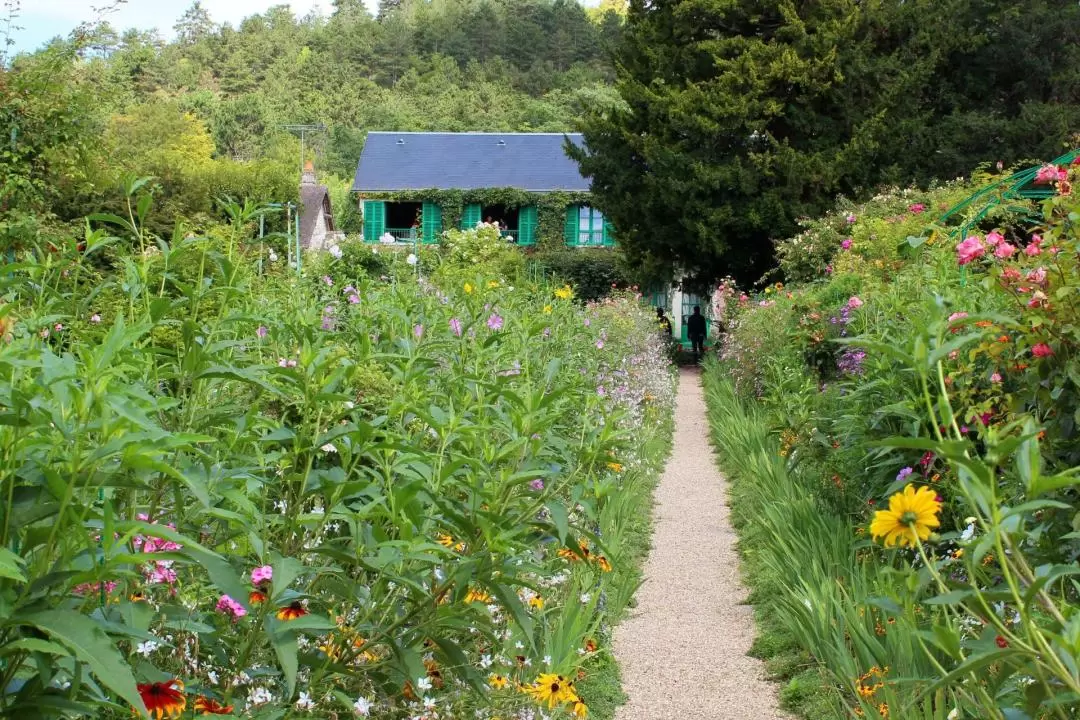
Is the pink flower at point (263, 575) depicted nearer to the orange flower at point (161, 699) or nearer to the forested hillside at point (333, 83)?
the orange flower at point (161, 699)

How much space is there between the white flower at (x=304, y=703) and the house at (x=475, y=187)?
2908 cm

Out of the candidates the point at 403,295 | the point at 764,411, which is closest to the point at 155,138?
the point at 764,411

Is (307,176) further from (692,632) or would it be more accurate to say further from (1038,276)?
(1038,276)

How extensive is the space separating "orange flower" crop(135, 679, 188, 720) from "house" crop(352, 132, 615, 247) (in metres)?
29.4

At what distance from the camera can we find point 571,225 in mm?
32125

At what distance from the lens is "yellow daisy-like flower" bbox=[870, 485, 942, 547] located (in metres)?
1.66

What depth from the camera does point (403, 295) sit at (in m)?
4.86

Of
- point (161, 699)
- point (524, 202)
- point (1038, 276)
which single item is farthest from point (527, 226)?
point (161, 699)

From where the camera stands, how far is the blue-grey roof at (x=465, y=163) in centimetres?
3272

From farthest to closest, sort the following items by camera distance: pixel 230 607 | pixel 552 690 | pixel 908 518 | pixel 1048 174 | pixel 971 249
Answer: pixel 1048 174 < pixel 971 249 < pixel 552 690 < pixel 230 607 < pixel 908 518

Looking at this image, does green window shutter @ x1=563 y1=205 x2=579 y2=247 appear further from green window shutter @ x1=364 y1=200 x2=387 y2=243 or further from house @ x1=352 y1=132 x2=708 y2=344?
green window shutter @ x1=364 y1=200 x2=387 y2=243

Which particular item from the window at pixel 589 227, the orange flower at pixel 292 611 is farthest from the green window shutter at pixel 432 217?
the orange flower at pixel 292 611

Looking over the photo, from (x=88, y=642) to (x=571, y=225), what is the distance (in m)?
31.1

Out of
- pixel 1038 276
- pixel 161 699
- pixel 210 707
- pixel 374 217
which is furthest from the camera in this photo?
pixel 374 217
